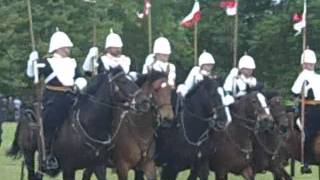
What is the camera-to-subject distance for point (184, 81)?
67.8 ft

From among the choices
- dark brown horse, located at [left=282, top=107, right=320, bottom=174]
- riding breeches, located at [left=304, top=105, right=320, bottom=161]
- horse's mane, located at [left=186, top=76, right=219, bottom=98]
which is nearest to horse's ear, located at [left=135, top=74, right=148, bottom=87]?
horse's mane, located at [left=186, top=76, right=219, bottom=98]

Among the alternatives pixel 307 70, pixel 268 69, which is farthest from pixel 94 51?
pixel 268 69

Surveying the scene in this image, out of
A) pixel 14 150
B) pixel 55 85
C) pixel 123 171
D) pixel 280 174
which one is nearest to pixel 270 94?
pixel 280 174

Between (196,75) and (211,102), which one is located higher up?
(196,75)

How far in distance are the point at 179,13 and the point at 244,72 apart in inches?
1887

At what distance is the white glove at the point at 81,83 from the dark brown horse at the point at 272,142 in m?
3.67

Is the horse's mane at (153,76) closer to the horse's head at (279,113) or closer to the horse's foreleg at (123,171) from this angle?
the horse's foreleg at (123,171)

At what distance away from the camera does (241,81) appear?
816 inches

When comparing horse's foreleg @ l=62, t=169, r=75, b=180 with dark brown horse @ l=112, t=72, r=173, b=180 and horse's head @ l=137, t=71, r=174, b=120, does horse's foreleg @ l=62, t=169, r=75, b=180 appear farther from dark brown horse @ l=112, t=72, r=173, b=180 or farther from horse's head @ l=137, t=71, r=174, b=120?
horse's head @ l=137, t=71, r=174, b=120

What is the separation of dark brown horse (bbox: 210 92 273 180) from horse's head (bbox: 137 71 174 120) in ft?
9.43

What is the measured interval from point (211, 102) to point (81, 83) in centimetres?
245

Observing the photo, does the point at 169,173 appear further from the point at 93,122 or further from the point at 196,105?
the point at 93,122

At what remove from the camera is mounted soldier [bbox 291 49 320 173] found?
21.2 m

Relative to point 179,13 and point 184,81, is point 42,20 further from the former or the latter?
point 184,81
